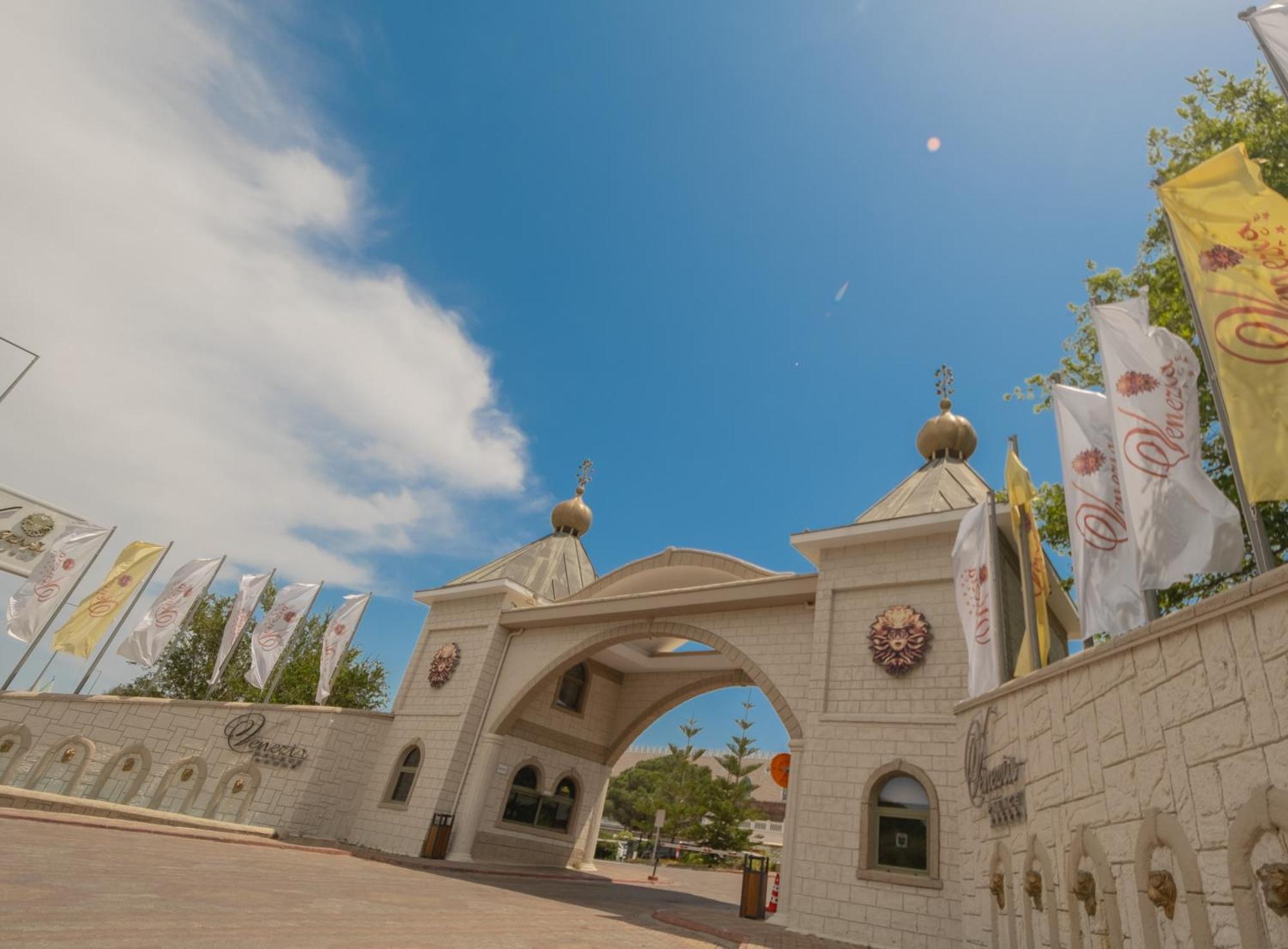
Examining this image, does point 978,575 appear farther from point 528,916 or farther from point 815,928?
point 528,916

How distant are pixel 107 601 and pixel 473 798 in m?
13.1

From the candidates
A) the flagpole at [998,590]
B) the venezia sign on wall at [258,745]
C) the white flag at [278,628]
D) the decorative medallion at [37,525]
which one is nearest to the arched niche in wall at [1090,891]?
the flagpole at [998,590]

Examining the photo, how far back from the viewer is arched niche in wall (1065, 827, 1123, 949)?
14.1ft

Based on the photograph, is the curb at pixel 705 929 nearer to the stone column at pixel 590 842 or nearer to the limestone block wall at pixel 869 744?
the limestone block wall at pixel 869 744

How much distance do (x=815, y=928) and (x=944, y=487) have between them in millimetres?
7292

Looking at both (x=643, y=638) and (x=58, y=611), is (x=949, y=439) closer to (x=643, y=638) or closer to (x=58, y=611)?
(x=643, y=638)

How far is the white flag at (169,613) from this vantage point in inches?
729

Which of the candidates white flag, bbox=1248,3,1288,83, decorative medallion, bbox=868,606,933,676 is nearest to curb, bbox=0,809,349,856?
decorative medallion, bbox=868,606,933,676

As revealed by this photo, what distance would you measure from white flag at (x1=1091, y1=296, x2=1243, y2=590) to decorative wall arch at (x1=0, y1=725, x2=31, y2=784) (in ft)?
85.6

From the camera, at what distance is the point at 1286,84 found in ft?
16.3

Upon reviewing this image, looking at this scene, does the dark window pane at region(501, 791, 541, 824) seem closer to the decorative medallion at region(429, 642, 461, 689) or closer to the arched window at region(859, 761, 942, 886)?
the decorative medallion at region(429, 642, 461, 689)

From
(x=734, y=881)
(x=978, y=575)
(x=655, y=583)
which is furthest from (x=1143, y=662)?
(x=734, y=881)

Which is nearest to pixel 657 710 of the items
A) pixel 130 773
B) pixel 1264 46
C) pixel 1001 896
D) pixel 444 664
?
pixel 444 664

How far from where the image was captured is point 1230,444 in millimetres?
4727
